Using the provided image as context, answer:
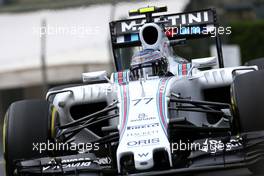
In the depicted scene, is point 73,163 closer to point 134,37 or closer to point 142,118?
point 142,118

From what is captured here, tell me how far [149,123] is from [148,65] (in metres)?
1.19

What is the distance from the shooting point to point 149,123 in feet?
27.4

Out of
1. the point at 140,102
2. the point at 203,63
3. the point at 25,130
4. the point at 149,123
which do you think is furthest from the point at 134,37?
the point at 149,123

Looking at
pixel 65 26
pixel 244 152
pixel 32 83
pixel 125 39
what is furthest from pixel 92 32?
pixel 244 152

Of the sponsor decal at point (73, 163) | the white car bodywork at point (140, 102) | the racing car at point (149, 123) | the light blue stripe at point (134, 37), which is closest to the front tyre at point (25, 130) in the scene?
the racing car at point (149, 123)

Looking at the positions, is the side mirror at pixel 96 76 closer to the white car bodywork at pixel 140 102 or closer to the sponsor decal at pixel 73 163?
A: the white car bodywork at pixel 140 102

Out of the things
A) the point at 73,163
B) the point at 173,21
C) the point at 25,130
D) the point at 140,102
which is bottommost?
the point at 73,163

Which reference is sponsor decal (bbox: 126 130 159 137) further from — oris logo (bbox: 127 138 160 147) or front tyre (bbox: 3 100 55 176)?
front tyre (bbox: 3 100 55 176)

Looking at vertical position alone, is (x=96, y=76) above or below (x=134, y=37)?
below

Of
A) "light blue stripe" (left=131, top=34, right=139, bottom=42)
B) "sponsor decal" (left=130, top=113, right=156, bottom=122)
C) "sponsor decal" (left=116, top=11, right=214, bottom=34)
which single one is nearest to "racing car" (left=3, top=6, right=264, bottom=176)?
"sponsor decal" (left=130, top=113, right=156, bottom=122)

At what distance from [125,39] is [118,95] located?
6.73 ft

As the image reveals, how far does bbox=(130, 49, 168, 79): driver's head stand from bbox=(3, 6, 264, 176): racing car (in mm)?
11

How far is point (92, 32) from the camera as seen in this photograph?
62.6 ft

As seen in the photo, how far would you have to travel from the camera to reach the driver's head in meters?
9.38
